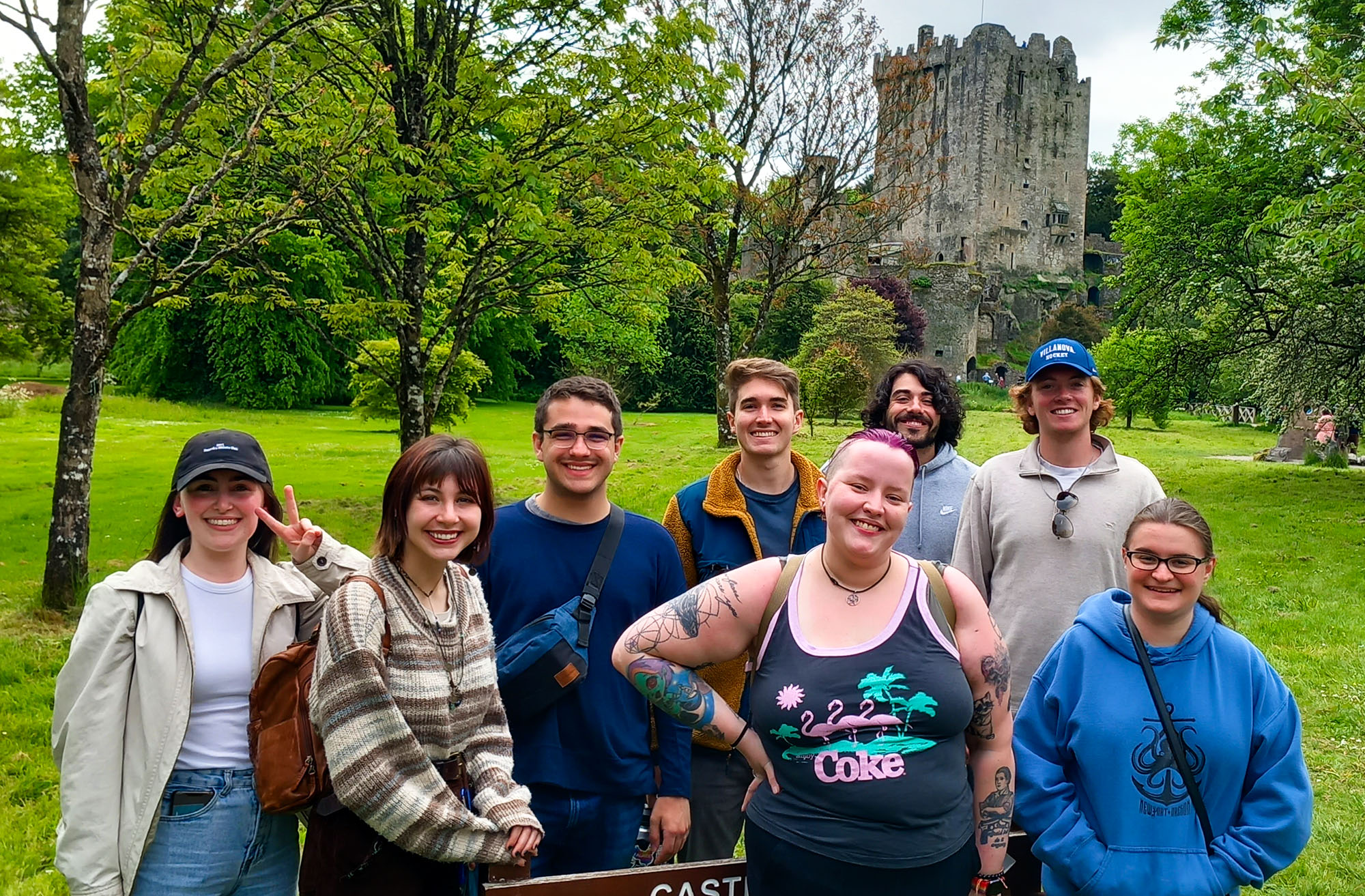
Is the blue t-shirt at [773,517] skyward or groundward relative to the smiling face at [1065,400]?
groundward

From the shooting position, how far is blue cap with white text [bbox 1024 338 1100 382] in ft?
11.3

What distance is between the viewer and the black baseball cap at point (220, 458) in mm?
2619

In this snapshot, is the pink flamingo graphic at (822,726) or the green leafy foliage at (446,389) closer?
the pink flamingo graphic at (822,726)

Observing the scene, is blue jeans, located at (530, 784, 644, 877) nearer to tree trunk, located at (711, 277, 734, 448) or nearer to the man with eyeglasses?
the man with eyeglasses

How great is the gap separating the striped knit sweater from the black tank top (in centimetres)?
83

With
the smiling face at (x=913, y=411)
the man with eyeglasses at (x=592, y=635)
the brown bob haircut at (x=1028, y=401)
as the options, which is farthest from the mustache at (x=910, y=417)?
the man with eyeglasses at (x=592, y=635)

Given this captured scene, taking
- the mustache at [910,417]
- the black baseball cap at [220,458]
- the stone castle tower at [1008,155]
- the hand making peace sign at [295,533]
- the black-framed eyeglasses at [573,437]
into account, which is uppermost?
the stone castle tower at [1008,155]

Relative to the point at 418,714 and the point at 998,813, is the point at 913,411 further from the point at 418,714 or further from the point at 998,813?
the point at 418,714

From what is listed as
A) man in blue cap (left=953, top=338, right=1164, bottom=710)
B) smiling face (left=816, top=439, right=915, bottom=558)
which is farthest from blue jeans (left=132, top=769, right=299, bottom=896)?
man in blue cap (left=953, top=338, right=1164, bottom=710)

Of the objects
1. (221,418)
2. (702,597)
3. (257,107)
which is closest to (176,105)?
(257,107)

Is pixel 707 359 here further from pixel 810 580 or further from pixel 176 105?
pixel 810 580

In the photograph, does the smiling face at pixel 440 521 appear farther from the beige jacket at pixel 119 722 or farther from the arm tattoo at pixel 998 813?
the arm tattoo at pixel 998 813

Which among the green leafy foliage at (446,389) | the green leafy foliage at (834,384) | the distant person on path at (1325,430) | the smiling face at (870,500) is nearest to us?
the smiling face at (870,500)

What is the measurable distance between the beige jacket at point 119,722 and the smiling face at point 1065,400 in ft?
9.93
